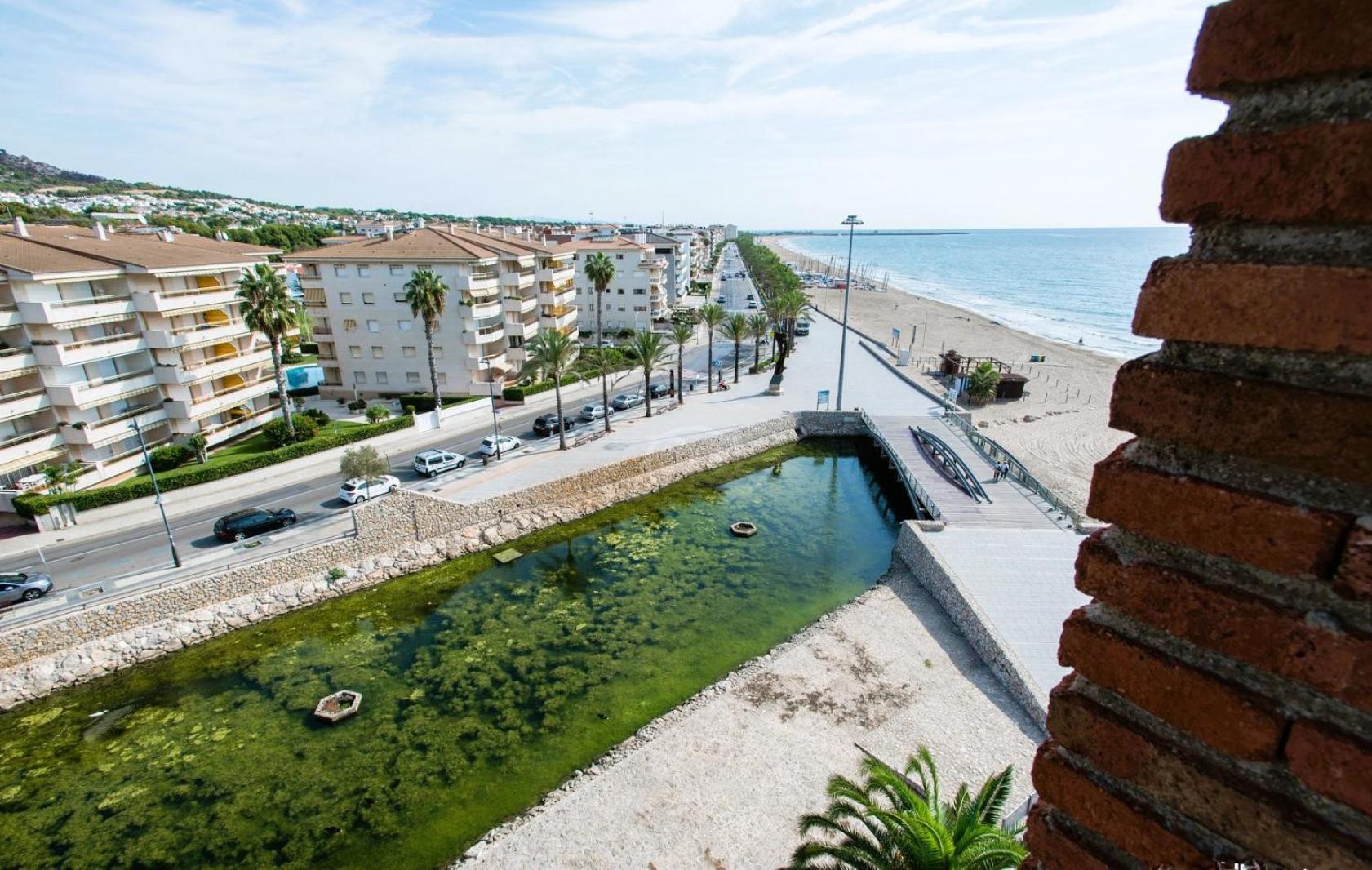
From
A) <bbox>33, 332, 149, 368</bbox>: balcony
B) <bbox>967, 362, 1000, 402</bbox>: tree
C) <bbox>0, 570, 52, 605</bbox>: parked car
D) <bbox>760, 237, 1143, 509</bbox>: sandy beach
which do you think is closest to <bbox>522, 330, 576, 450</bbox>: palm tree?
<bbox>33, 332, 149, 368</bbox>: balcony

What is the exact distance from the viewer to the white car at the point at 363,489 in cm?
2825

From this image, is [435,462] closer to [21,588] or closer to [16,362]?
[21,588]

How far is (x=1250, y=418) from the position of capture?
1941mm

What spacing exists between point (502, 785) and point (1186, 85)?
17.9 m

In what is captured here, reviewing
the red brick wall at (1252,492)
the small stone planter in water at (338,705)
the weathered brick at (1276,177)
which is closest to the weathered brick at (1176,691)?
the red brick wall at (1252,492)

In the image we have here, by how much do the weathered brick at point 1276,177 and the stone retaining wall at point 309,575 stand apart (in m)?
27.1

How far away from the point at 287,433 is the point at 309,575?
14.2m

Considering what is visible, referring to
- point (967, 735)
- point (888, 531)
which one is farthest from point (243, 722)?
point (888, 531)

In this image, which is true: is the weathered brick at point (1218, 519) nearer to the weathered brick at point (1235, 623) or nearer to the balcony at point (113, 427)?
the weathered brick at point (1235, 623)

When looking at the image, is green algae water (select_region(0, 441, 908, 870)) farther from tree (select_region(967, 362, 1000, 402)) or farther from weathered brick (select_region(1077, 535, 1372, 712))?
tree (select_region(967, 362, 1000, 402))

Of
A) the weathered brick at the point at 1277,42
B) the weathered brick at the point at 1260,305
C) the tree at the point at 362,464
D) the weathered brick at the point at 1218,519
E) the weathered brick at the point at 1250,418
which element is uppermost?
the weathered brick at the point at 1277,42

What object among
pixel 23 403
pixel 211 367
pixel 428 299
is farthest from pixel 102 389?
pixel 428 299

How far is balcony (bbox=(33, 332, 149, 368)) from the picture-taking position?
2791 centimetres

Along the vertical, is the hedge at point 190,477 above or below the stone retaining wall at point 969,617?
above
